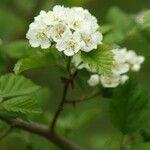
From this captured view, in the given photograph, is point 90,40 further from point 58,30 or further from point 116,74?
point 116,74

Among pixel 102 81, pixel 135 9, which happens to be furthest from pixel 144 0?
pixel 102 81

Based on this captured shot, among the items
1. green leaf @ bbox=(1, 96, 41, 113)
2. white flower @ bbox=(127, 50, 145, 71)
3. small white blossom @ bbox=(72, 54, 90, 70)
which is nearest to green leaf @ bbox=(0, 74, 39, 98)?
green leaf @ bbox=(1, 96, 41, 113)

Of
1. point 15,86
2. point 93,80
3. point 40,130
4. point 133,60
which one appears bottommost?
point 40,130

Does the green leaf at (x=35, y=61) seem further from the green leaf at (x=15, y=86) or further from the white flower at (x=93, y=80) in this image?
the white flower at (x=93, y=80)

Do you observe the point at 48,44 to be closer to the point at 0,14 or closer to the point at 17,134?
the point at 17,134

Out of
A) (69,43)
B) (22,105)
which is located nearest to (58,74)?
(22,105)

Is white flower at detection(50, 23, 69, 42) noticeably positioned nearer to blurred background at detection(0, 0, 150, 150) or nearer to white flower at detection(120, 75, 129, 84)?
blurred background at detection(0, 0, 150, 150)

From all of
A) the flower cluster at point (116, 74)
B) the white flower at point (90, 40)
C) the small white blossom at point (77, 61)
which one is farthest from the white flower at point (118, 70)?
the white flower at point (90, 40)
